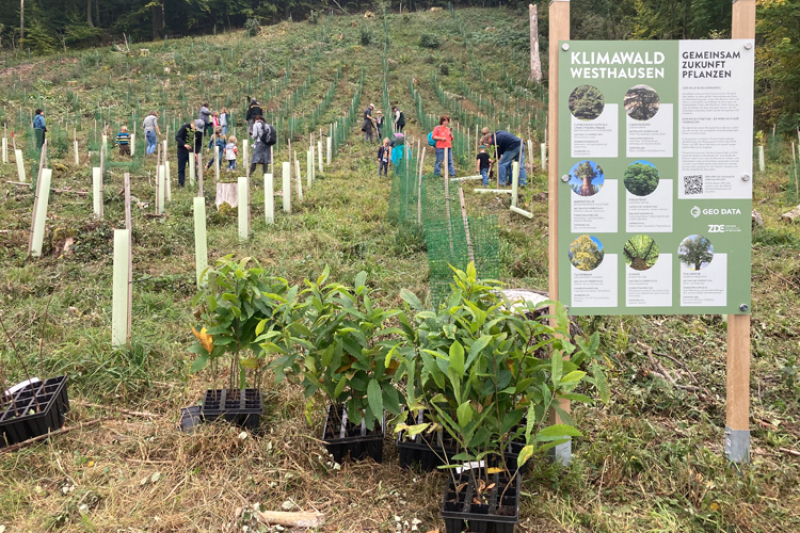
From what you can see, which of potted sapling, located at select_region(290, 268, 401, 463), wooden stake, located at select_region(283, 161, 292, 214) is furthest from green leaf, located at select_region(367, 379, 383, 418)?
wooden stake, located at select_region(283, 161, 292, 214)

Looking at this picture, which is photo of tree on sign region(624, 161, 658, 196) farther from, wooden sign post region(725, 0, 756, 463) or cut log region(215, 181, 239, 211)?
cut log region(215, 181, 239, 211)

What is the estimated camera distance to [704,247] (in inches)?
103

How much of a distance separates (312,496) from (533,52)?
28623 mm

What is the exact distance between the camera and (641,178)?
257 centimetres

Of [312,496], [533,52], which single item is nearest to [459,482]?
[312,496]

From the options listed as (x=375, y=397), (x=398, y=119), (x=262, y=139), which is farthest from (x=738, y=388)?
(x=398, y=119)

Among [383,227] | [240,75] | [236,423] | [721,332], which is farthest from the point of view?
[240,75]

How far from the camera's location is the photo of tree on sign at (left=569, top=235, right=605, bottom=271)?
102 inches

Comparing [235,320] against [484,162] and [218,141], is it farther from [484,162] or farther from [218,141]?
[218,141]

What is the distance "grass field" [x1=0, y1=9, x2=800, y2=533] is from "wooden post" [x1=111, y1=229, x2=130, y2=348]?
0.09 m

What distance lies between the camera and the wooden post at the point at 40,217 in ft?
18.0

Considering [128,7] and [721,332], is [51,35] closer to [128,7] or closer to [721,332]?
[128,7]

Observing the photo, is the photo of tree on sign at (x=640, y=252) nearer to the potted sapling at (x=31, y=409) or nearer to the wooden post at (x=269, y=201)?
the potted sapling at (x=31, y=409)

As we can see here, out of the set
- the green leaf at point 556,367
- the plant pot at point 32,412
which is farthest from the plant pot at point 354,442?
the plant pot at point 32,412
